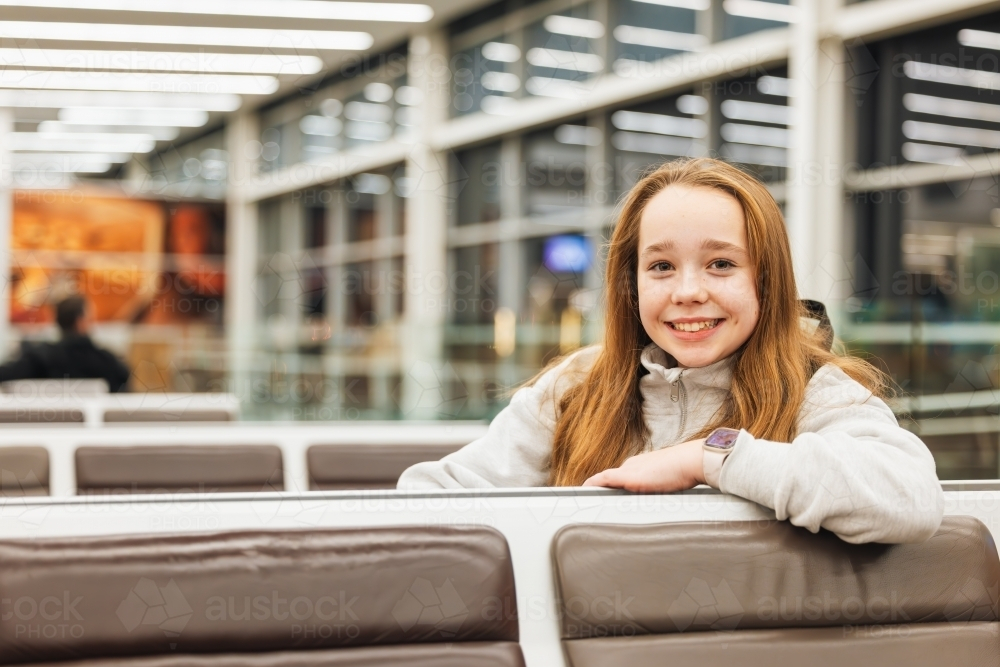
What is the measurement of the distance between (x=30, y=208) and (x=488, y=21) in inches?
221

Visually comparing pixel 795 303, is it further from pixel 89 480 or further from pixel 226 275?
pixel 226 275

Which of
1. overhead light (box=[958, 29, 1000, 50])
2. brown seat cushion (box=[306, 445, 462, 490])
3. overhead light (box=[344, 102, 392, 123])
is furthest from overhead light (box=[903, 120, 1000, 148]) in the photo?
overhead light (box=[344, 102, 392, 123])

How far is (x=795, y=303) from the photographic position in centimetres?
145

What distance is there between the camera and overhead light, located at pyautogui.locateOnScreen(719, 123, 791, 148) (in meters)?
5.92

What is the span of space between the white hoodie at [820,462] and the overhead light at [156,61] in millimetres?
8988

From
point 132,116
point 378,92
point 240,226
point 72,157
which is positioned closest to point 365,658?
point 378,92

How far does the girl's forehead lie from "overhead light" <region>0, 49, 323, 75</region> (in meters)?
8.99

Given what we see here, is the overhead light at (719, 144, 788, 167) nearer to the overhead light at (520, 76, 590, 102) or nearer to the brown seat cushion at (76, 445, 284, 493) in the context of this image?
the overhead light at (520, 76, 590, 102)

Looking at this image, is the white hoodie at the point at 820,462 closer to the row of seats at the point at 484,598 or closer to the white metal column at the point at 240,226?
the row of seats at the point at 484,598

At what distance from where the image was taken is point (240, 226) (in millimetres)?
13281

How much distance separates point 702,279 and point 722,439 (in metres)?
0.25

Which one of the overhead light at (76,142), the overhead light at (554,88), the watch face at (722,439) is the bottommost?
the watch face at (722,439)

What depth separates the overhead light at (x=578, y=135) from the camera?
7.44 meters

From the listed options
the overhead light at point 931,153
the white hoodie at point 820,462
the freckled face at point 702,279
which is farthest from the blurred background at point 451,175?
the freckled face at point 702,279
